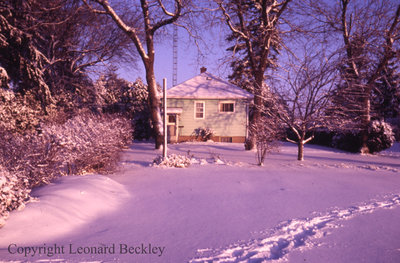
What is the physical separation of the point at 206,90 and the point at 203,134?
11.8ft

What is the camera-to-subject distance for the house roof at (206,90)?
20641 millimetres

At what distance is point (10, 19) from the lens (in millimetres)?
7832

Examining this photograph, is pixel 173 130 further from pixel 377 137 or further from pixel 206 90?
pixel 377 137

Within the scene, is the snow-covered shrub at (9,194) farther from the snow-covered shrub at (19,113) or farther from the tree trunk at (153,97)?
the tree trunk at (153,97)

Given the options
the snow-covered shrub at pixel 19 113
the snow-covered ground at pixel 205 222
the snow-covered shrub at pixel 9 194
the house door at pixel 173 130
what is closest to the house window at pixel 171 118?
the house door at pixel 173 130

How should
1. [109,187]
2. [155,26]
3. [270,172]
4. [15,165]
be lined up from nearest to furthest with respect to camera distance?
[15,165] < [109,187] < [270,172] < [155,26]

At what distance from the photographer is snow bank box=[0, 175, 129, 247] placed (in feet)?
11.6

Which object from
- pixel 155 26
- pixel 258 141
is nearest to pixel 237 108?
pixel 155 26

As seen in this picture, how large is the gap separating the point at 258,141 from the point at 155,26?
823cm

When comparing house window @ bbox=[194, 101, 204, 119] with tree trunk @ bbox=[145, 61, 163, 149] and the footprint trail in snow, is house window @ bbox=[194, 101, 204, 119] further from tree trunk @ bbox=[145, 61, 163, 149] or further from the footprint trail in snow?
the footprint trail in snow

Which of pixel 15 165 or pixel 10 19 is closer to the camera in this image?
pixel 15 165

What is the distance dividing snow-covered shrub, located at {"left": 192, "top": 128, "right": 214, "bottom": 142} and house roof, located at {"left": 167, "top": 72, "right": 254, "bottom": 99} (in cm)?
258

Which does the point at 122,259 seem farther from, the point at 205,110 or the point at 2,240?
the point at 205,110

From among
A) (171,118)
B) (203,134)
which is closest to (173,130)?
(171,118)
